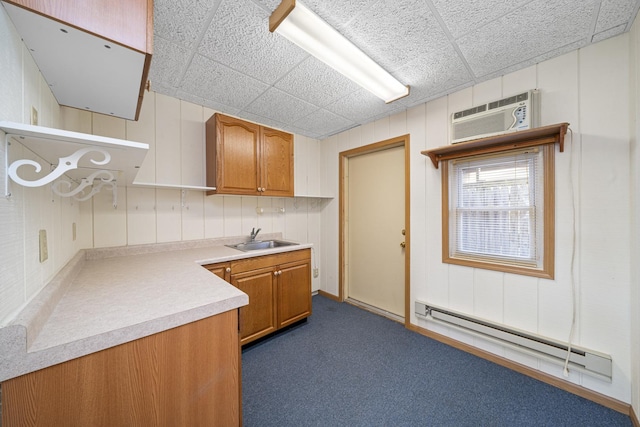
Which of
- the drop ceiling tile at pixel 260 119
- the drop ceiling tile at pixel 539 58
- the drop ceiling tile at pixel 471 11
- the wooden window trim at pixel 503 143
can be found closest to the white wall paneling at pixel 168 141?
the drop ceiling tile at pixel 260 119

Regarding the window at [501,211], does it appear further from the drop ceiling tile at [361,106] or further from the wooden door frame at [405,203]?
the drop ceiling tile at [361,106]

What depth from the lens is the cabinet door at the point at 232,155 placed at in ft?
7.13

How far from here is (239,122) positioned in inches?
90.4

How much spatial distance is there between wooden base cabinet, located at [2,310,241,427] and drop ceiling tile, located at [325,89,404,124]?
83.4 inches

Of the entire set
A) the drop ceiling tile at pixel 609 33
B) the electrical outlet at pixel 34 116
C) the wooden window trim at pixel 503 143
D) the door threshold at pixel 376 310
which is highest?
the drop ceiling tile at pixel 609 33

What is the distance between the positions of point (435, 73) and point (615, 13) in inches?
36.2

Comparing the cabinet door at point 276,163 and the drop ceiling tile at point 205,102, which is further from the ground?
the drop ceiling tile at point 205,102

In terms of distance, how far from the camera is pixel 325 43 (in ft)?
4.74

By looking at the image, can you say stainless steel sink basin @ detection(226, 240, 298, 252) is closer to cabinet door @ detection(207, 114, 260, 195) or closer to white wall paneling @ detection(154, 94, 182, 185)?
cabinet door @ detection(207, 114, 260, 195)

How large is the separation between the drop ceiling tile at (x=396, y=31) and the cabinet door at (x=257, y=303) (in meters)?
2.01

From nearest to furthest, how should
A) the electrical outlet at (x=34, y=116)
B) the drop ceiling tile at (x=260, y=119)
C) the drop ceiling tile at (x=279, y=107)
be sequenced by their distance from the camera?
the electrical outlet at (x=34, y=116), the drop ceiling tile at (x=279, y=107), the drop ceiling tile at (x=260, y=119)

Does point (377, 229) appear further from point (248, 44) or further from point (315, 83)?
point (248, 44)

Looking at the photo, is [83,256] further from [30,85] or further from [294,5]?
[294,5]

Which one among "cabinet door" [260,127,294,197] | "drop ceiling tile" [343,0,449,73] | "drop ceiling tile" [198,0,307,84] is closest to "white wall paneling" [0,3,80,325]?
"drop ceiling tile" [198,0,307,84]
